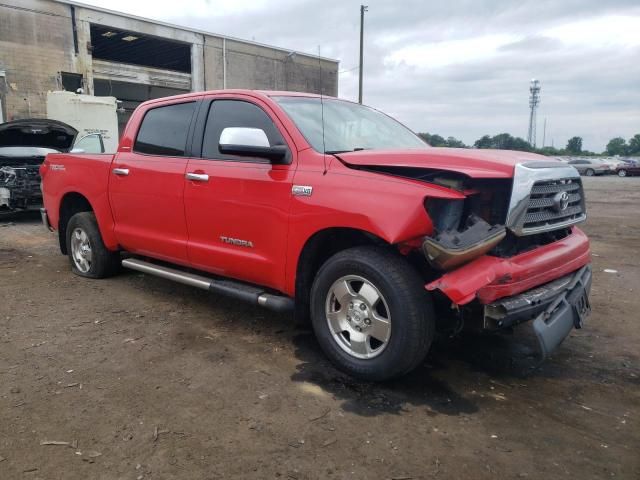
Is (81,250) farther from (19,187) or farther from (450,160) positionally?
(19,187)

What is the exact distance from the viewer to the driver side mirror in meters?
3.59

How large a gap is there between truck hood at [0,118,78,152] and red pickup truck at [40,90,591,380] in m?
6.75

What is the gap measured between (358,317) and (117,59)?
1298 inches

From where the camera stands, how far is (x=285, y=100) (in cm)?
407

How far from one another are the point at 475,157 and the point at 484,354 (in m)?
1.58

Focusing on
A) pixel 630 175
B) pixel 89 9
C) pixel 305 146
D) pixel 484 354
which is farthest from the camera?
pixel 630 175

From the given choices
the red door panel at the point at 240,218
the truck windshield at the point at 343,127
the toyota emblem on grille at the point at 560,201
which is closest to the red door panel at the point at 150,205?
the red door panel at the point at 240,218

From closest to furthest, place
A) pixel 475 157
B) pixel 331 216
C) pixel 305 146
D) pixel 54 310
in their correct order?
1. pixel 475 157
2. pixel 331 216
3. pixel 305 146
4. pixel 54 310

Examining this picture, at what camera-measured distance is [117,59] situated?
104ft

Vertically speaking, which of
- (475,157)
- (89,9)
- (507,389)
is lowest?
(507,389)

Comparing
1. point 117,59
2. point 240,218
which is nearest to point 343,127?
point 240,218

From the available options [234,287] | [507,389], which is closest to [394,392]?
[507,389]

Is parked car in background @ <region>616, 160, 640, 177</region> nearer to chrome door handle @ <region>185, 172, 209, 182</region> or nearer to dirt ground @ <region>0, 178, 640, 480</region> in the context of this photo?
dirt ground @ <region>0, 178, 640, 480</region>

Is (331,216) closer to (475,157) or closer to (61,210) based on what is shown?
(475,157)
